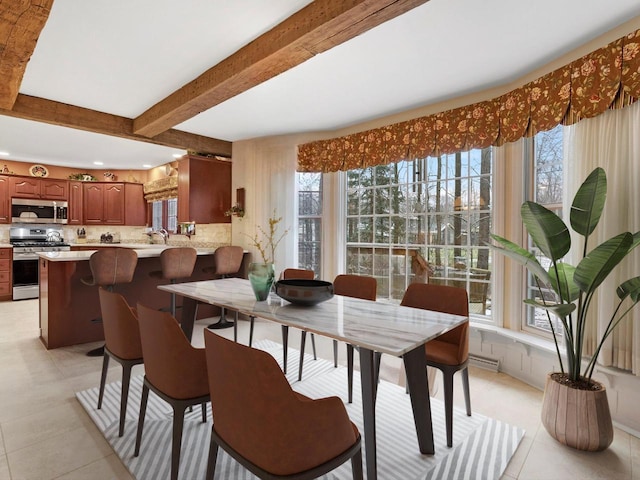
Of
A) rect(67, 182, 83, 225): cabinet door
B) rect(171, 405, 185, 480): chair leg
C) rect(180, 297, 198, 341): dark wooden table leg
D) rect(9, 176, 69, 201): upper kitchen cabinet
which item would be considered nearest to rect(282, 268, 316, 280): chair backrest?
rect(180, 297, 198, 341): dark wooden table leg

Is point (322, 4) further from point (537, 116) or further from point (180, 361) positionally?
point (180, 361)

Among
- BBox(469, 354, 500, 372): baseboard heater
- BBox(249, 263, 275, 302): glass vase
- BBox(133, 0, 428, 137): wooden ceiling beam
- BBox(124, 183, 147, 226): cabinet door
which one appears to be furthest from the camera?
BBox(124, 183, 147, 226): cabinet door

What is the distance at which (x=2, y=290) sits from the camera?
5863 mm

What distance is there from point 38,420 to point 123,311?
3.35 ft

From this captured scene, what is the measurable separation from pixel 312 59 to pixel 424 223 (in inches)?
78.0

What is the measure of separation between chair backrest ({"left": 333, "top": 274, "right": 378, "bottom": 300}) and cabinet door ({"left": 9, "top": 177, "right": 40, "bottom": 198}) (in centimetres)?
665

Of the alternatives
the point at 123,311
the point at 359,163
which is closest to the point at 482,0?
the point at 359,163

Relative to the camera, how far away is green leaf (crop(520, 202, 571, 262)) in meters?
2.02

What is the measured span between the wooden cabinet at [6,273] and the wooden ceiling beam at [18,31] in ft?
14.5

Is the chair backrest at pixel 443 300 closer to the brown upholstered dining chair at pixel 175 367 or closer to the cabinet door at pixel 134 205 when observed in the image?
the brown upholstered dining chair at pixel 175 367

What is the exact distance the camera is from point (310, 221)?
15.5ft

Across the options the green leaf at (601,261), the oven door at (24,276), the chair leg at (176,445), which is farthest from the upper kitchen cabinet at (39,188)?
the green leaf at (601,261)

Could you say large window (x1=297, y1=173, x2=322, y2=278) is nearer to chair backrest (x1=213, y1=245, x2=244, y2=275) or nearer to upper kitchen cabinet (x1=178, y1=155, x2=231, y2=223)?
chair backrest (x1=213, y1=245, x2=244, y2=275)

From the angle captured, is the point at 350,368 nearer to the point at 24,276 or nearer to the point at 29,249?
the point at 24,276
